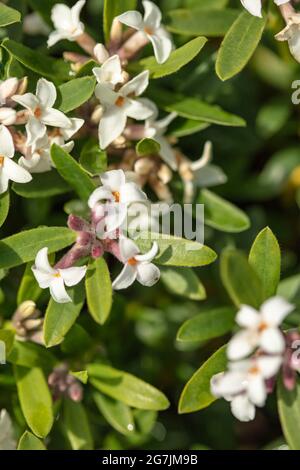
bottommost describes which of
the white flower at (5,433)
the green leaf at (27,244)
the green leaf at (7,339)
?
the white flower at (5,433)

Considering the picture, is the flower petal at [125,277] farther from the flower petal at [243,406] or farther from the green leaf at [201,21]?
the green leaf at [201,21]

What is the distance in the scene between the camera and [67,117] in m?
2.31

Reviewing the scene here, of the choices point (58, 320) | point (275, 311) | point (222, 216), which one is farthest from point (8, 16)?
point (275, 311)

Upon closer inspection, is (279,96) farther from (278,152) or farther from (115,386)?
(115,386)

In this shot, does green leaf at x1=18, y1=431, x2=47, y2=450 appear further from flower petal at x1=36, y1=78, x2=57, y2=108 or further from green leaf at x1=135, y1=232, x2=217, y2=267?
flower petal at x1=36, y1=78, x2=57, y2=108

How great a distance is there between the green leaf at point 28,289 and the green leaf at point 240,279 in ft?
2.13

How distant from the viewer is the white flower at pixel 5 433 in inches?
98.3

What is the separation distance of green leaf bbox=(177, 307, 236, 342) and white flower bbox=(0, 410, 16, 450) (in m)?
0.65

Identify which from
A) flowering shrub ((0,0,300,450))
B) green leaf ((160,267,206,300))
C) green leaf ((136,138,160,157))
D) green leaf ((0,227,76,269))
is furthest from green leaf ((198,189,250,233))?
green leaf ((0,227,76,269))

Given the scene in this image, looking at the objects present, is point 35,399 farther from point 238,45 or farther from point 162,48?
point 238,45

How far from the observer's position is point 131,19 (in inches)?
91.5

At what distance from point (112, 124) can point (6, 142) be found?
13.8 inches

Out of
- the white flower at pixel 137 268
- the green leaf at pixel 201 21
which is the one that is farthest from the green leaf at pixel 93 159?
the green leaf at pixel 201 21

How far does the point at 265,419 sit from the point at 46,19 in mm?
1793
